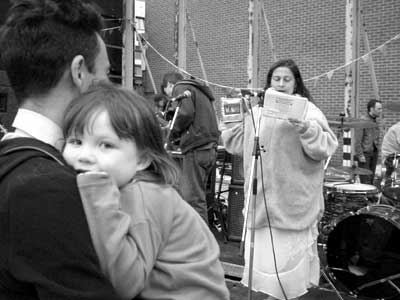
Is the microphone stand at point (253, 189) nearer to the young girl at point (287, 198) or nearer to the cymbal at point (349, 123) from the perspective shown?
the young girl at point (287, 198)

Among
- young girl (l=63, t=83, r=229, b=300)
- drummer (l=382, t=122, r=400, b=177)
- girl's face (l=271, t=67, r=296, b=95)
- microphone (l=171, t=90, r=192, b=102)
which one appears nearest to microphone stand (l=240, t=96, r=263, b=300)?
girl's face (l=271, t=67, r=296, b=95)

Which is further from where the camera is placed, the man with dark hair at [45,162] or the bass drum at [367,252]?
the bass drum at [367,252]

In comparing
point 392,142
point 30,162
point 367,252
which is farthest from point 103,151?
point 392,142

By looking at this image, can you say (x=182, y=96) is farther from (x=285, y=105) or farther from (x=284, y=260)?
(x=284, y=260)

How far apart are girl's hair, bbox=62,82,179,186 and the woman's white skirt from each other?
6.35 ft

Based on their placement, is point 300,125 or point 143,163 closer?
point 143,163

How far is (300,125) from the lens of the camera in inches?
112

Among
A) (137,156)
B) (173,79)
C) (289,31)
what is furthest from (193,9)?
(137,156)

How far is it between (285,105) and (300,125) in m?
0.15

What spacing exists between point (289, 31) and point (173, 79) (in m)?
7.38

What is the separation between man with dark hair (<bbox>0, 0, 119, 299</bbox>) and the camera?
33.4 inches

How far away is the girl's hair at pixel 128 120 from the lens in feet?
3.57

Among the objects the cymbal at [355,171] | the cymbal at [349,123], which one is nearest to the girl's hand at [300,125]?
the cymbal at [349,123]

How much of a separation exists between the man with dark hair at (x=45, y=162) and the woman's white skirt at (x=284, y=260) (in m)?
2.11
